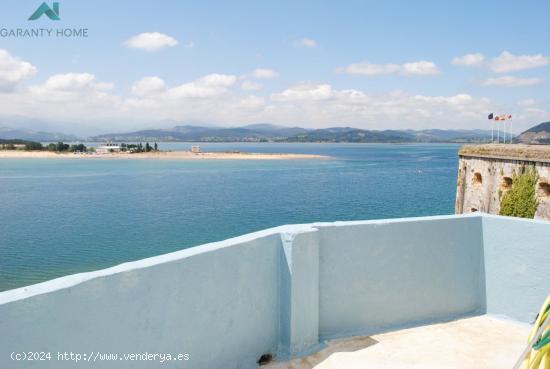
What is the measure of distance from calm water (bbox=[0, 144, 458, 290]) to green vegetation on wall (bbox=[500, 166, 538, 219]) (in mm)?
15428

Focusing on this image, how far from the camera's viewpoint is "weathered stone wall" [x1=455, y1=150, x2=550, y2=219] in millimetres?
17609

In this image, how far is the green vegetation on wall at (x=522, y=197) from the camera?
17.9 m

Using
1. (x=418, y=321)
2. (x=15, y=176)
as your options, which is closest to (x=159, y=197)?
(x=15, y=176)

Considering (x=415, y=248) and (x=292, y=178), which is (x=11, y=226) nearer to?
(x=415, y=248)

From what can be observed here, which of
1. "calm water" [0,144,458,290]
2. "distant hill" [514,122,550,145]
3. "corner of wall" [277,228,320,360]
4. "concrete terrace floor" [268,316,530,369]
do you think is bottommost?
"calm water" [0,144,458,290]

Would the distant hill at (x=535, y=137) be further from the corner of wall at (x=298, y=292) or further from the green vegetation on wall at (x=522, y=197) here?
the corner of wall at (x=298, y=292)

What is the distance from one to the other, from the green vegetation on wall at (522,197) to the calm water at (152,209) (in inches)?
607

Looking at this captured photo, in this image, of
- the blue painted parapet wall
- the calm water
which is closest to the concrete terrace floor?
the blue painted parapet wall

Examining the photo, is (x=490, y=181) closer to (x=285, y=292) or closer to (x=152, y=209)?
(x=285, y=292)

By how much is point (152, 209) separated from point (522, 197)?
28.5 meters

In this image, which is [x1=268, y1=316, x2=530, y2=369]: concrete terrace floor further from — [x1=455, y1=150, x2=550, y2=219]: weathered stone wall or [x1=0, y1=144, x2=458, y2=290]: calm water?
[x1=0, y1=144, x2=458, y2=290]: calm water

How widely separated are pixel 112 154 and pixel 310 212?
96.9 m

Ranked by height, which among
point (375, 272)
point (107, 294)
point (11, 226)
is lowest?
point (11, 226)

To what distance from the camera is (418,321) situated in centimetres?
529
